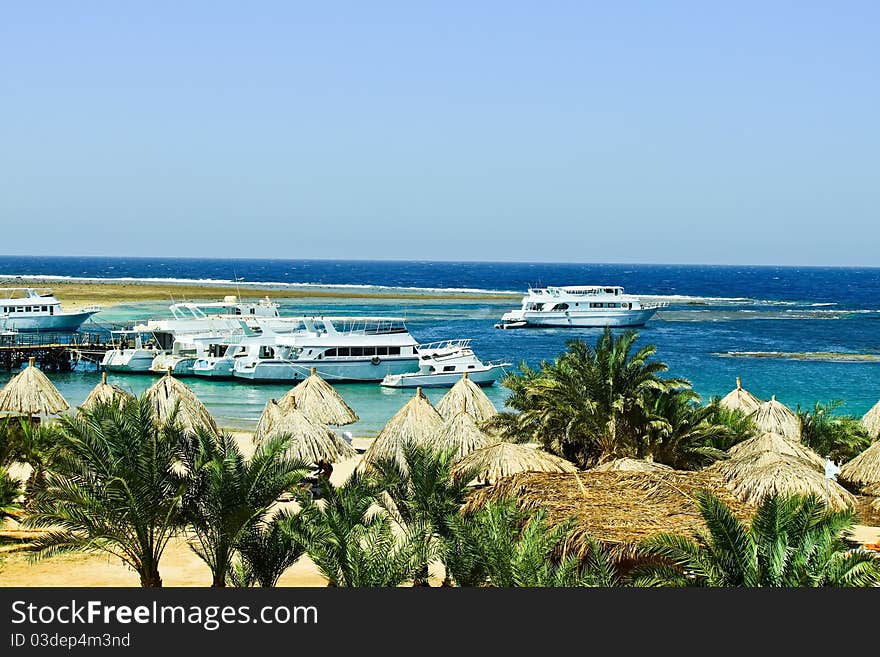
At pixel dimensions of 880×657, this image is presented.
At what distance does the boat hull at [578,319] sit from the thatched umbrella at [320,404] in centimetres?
4902

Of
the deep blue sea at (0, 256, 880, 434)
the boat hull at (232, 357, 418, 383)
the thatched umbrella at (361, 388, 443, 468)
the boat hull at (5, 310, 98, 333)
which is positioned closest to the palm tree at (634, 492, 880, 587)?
the thatched umbrella at (361, 388, 443, 468)

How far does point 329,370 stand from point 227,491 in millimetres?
33279

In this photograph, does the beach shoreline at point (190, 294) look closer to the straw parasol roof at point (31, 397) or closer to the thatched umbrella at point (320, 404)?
the straw parasol roof at point (31, 397)

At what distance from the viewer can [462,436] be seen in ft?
60.9

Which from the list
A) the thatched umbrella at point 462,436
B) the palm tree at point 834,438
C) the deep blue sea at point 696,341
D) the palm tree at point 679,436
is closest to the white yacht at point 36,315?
the deep blue sea at point 696,341

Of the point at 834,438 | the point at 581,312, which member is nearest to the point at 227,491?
the point at 834,438

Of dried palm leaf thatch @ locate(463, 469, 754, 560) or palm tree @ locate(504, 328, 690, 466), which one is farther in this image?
palm tree @ locate(504, 328, 690, 466)

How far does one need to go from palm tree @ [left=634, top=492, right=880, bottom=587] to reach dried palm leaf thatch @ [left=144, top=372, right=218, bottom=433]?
13349 mm

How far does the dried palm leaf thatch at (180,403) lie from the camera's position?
2127 cm

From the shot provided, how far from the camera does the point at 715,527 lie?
9336 millimetres

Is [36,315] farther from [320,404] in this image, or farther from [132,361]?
[320,404]

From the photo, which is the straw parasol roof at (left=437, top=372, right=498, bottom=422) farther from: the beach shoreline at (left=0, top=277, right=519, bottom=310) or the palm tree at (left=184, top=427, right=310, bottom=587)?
the beach shoreline at (left=0, top=277, right=519, bottom=310)

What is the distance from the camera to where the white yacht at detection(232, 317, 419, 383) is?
44281 mm

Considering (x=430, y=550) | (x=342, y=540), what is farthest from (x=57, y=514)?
(x=430, y=550)
